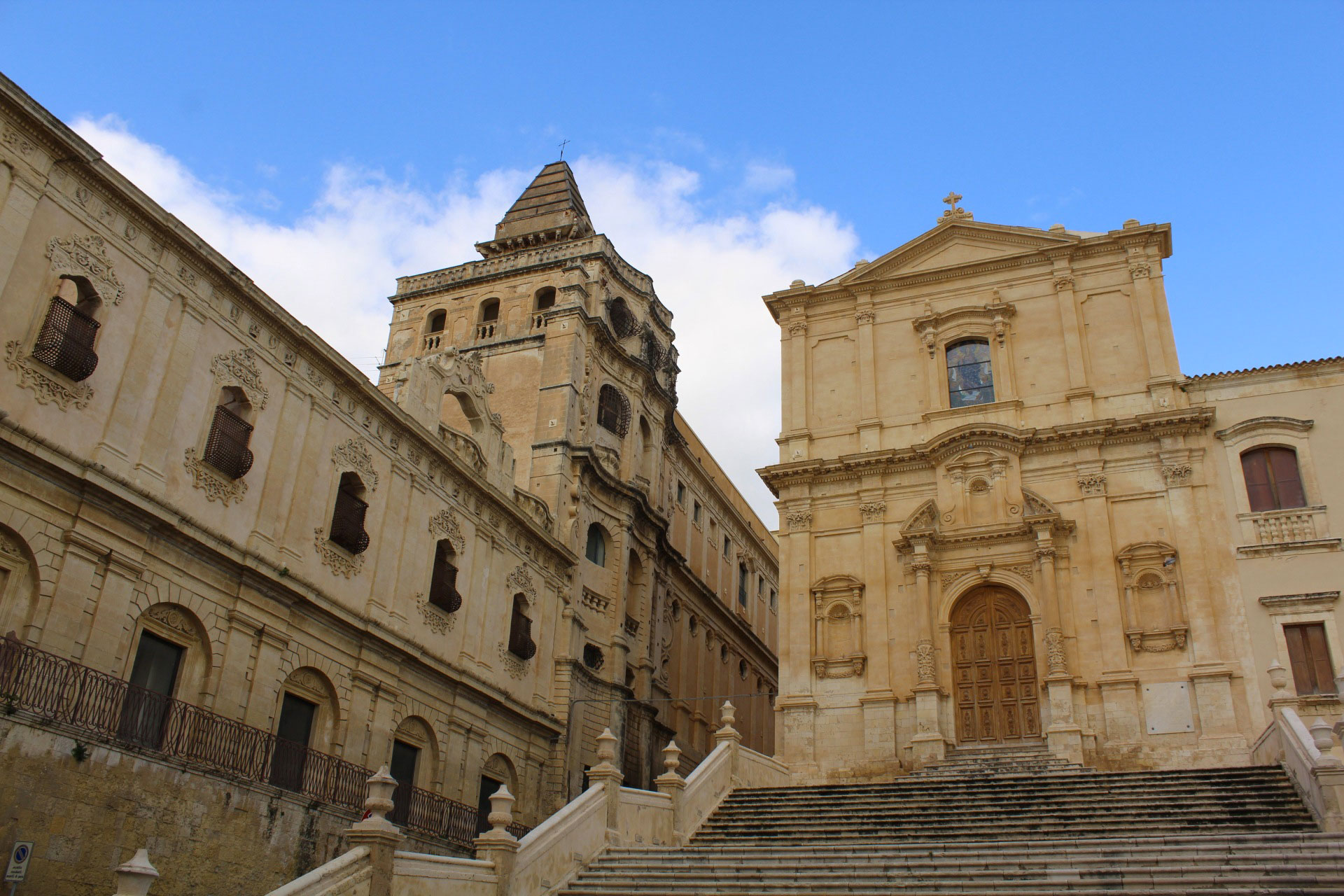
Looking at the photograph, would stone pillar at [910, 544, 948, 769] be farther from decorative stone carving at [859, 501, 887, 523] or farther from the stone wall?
the stone wall

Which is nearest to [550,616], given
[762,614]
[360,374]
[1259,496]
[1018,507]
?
[360,374]

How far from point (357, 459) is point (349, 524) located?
1399 mm

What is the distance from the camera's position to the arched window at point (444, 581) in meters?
23.8

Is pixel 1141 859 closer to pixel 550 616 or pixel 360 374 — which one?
pixel 360 374

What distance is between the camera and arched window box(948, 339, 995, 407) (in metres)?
26.7

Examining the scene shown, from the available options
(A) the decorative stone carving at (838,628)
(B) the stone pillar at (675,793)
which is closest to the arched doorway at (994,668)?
(A) the decorative stone carving at (838,628)

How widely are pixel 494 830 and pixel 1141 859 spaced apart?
24.0ft

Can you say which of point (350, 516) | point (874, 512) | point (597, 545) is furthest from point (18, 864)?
point (597, 545)

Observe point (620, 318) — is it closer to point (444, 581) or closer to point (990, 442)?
point (444, 581)

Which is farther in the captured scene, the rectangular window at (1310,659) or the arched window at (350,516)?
the arched window at (350,516)

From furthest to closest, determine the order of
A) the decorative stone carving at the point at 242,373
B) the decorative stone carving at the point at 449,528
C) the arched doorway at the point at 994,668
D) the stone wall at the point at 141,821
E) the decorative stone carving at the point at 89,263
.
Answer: the decorative stone carving at the point at 449,528 < the arched doorway at the point at 994,668 < the decorative stone carving at the point at 242,373 < the decorative stone carving at the point at 89,263 < the stone wall at the point at 141,821

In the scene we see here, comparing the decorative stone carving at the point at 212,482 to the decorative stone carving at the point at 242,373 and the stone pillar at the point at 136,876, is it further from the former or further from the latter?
the stone pillar at the point at 136,876

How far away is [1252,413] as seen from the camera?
77.8ft

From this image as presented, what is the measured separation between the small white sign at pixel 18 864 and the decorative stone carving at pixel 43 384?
5.61m
